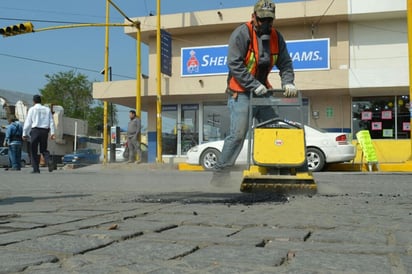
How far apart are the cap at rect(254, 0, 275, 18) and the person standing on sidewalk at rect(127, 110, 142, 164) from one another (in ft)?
42.1

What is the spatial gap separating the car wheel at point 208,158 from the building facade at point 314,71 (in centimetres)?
594

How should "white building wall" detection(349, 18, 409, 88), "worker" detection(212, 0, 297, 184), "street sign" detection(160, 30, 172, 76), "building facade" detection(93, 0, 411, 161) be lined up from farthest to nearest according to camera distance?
"street sign" detection(160, 30, 172, 76)
"white building wall" detection(349, 18, 409, 88)
"building facade" detection(93, 0, 411, 161)
"worker" detection(212, 0, 297, 184)

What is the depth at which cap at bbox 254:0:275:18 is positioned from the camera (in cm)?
579

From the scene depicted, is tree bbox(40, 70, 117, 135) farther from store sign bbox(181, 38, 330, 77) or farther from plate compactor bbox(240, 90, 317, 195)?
plate compactor bbox(240, 90, 317, 195)

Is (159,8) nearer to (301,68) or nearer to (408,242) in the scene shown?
(301,68)

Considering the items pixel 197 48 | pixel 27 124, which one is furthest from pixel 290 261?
pixel 197 48

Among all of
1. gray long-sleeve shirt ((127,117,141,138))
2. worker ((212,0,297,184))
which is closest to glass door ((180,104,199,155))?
gray long-sleeve shirt ((127,117,141,138))

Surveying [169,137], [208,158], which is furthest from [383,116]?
[169,137]

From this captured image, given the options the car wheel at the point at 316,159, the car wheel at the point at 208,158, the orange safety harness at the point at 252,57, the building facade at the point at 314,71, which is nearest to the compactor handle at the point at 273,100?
the orange safety harness at the point at 252,57

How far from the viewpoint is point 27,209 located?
4.32 metres

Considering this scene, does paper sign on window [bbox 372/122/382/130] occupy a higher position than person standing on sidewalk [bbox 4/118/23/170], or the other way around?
paper sign on window [bbox 372/122/382/130]

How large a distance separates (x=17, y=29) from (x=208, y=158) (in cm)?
970

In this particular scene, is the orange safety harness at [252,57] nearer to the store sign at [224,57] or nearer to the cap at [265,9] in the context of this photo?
the cap at [265,9]

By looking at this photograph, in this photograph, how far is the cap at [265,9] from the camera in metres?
5.79
